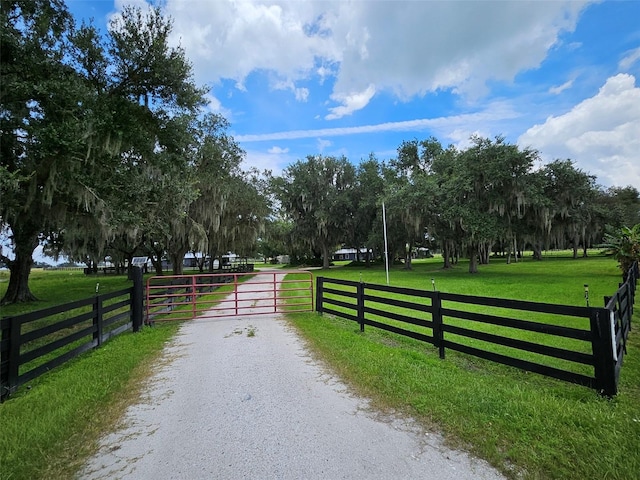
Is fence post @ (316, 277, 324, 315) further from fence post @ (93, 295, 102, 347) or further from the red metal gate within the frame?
fence post @ (93, 295, 102, 347)

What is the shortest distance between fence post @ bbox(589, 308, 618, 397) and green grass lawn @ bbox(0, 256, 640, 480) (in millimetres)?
121

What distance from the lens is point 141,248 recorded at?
2752cm

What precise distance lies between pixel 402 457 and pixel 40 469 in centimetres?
264

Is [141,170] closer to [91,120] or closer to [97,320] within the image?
[91,120]

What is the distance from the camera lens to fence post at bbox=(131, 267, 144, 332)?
7.52 m

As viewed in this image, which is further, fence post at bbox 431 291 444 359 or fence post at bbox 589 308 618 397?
fence post at bbox 431 291 444 359

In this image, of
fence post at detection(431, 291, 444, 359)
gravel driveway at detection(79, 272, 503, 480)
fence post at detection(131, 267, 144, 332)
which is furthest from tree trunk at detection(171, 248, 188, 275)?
fence post at detection(431, 291, 444, 359)

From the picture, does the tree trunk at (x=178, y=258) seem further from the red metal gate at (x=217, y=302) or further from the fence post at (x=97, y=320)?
the fence post at (x=97, y=320)

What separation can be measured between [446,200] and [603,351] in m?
19.2

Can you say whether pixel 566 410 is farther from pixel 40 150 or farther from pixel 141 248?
pixel 141 248

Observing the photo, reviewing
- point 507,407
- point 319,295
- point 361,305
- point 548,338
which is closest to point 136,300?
point 319,295

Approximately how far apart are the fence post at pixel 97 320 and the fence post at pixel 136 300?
1329mm

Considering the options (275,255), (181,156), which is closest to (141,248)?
(181,156)

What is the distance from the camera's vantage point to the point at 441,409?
10.7 feet
